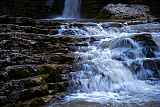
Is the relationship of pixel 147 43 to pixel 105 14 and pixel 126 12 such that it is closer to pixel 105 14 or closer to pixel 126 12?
pixel 126 12

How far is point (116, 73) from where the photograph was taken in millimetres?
5266

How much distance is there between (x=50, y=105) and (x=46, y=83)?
0.77 metres

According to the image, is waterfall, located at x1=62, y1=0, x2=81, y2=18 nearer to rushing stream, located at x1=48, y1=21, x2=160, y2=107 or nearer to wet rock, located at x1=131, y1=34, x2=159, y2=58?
rushing stream, located at x1=48, y1=21, x2=160, y2=107

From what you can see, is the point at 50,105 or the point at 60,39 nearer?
the point at 50,105

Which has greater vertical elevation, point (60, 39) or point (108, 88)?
point (60, 39)

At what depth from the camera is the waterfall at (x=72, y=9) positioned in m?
20.3

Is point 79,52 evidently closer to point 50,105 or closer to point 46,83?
point 46,83

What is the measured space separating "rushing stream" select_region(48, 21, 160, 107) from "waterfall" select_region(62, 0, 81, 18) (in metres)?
12.8

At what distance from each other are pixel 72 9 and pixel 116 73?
1679 cm

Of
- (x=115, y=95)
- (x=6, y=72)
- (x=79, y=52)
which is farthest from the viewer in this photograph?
(x=79, y=52)

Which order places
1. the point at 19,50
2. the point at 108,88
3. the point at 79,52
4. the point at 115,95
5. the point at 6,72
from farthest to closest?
the point at 79,52, the point at 19,50, the point at 108,88, the point at 115,95, the point at 6,72

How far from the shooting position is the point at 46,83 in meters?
4.47

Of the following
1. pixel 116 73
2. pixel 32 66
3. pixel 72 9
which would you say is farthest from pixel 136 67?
pixel 72 9

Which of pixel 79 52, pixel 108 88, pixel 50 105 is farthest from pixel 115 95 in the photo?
pixel 79 52
